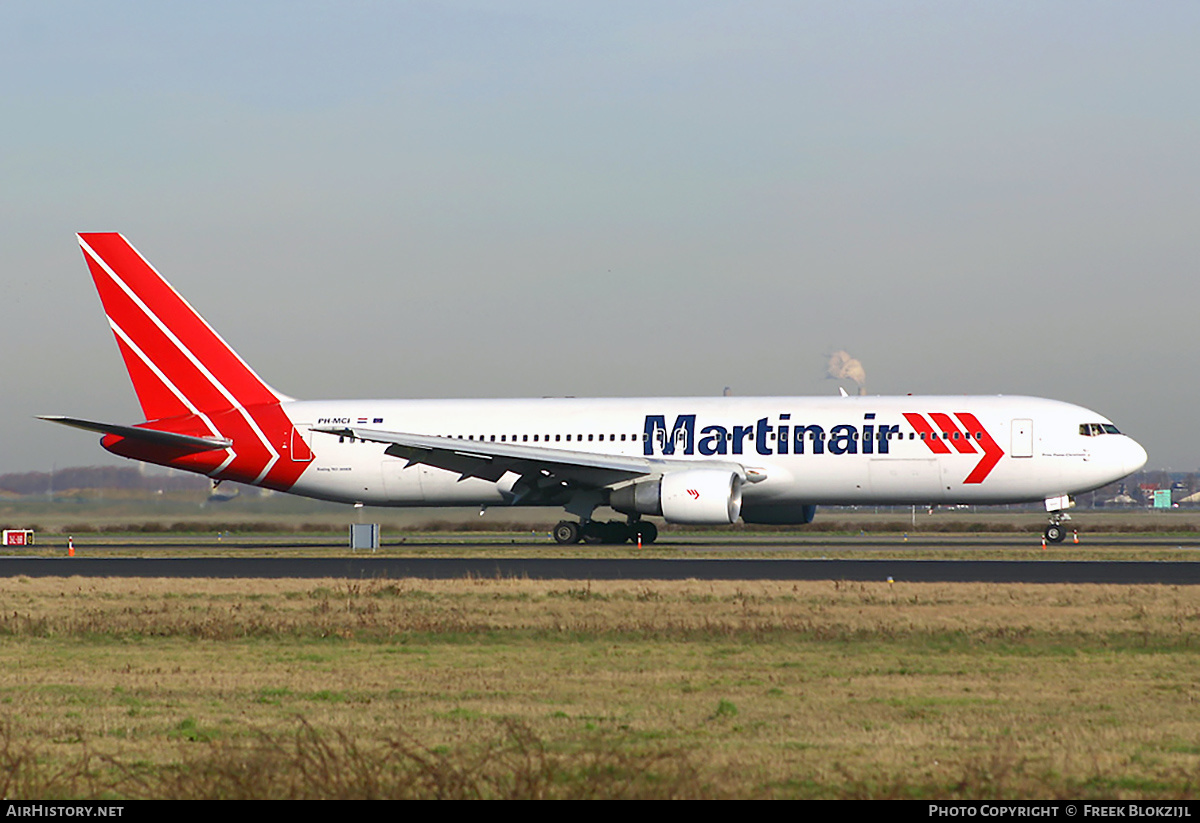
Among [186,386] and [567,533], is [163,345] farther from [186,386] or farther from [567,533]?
[567,533]

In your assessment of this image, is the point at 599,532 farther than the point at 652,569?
Yes

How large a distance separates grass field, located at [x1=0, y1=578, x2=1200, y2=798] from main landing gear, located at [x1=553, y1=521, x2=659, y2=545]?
16.2 meters

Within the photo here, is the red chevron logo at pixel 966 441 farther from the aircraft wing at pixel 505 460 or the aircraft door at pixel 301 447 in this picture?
the aircraft door at pixel 301 447

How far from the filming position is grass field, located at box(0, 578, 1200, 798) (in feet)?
27.2

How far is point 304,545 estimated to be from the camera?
43344 mm

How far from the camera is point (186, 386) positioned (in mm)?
42312

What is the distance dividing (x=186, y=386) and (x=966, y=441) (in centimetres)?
2336

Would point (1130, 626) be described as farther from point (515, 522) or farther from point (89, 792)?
point (515, 522)

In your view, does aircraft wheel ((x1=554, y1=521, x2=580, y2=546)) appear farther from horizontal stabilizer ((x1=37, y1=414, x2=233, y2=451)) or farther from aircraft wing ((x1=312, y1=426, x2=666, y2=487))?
horizontal stabilizer ((x1=37, y1=414, x2=233, y2=451))

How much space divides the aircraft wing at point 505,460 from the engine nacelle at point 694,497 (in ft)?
2.59

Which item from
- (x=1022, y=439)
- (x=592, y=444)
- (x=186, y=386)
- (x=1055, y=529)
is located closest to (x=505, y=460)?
(x=592, y=444)

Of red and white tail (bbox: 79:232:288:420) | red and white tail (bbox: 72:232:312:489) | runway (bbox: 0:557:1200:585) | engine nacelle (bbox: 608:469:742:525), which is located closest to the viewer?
runway (bbox: 0:557:1200:585)

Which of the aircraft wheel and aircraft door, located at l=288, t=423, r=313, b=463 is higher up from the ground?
aircraft door, located at l=288, t=423, r=313, b=463

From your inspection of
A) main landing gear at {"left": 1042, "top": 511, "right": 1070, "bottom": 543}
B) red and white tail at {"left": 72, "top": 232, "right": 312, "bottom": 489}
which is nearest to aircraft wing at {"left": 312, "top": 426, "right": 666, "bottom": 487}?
red and white tail at {"left": 72, "top": 232, "right": 312, "bottom": 489}
